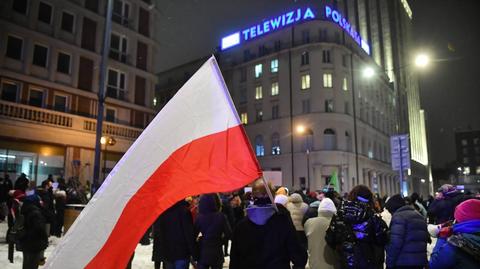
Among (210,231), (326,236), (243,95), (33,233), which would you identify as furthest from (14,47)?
(243,95)

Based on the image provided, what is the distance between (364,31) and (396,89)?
12856 mm

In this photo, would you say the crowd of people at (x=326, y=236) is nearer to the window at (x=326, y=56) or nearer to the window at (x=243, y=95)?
the window at (x=326, y=56)

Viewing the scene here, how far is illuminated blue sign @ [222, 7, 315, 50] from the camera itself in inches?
2074

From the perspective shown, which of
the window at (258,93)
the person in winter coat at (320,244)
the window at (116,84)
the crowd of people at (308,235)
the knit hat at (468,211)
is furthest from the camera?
the window at (258,93)

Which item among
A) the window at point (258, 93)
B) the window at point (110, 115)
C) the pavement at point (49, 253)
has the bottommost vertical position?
the pavement at point (49, 253)

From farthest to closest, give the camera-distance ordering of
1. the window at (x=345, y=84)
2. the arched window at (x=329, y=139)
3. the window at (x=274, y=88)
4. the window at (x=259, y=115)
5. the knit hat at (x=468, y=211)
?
1. the window at (x=259, y=115)
2. the window at (x=274, y=88)
3. the window at (x=345, y=84)
4. the arched window at (x=329, y=139)
5. the knit hat at (x=468, y=211)

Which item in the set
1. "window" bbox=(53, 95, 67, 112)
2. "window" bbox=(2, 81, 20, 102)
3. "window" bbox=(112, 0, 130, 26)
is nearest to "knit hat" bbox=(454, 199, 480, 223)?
"window" bbox=(2, 81, 20, 102)

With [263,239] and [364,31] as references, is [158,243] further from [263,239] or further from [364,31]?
[364,31]

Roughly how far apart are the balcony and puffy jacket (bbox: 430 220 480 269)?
23.4 metres

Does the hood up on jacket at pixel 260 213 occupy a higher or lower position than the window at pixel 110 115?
lower

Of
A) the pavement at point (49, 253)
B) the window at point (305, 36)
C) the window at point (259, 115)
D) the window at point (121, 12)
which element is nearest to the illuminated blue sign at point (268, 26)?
the window at point (305, 36)

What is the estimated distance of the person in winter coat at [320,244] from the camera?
5.98 m

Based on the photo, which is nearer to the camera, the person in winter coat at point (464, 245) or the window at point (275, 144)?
the person in winter coat at point (464, 245)

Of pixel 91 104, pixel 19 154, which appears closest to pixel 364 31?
pixel 91 104
